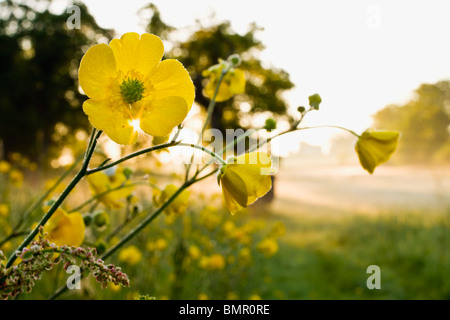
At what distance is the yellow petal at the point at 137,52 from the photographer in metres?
0.67

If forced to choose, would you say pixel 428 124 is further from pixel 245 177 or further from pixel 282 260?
pixel 245 177

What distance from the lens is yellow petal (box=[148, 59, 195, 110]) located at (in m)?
0.67

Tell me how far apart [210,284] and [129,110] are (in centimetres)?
198

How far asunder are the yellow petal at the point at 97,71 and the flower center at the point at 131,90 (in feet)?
0.08

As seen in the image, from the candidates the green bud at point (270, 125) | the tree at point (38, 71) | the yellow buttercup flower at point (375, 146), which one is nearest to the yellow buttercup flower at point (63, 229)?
the green bud at point (270, 125)

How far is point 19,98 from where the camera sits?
44.5 feet

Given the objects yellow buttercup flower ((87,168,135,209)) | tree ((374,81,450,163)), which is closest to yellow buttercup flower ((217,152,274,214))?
yellow buttercup flower ((87,168,135,209))

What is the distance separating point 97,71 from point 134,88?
62mm

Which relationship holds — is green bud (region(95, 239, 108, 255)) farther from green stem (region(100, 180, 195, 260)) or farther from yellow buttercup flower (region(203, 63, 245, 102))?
yellow buttercup flower (region(203, 63, 245, 102))

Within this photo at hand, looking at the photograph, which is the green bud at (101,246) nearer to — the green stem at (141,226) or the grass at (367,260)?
the green stem at (141,226)

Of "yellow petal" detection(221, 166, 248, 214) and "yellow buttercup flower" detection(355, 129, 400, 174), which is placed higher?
"yellow buttercup flower" detection(355, 129, 400, 174)
